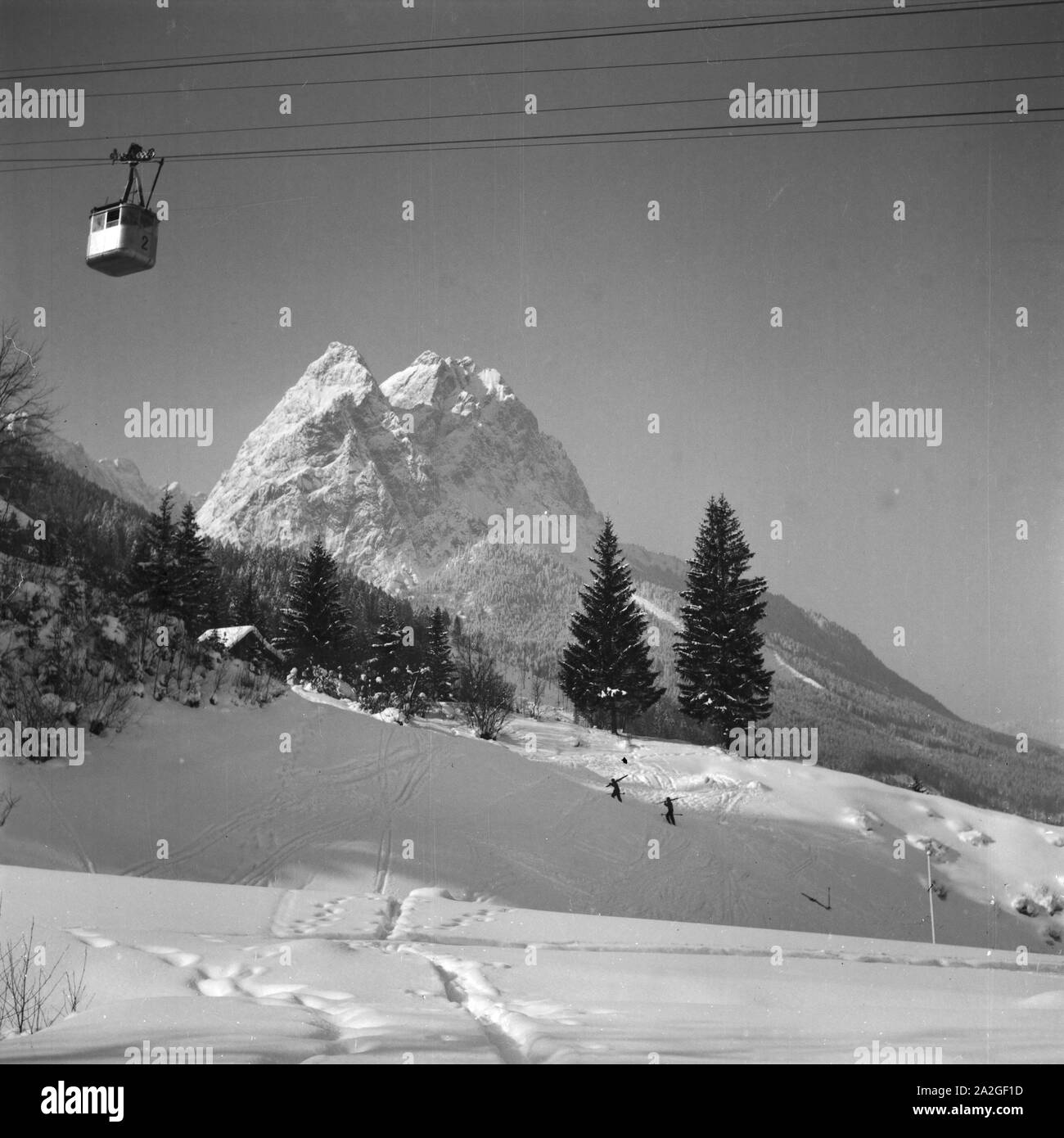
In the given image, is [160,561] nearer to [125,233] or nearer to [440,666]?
[440,666]

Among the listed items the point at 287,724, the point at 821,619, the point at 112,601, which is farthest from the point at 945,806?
the point at 821,619

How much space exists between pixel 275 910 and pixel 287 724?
29.6ft

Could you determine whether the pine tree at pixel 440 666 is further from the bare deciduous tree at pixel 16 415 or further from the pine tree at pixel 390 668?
the bare deciduous tree at pixel 16 415

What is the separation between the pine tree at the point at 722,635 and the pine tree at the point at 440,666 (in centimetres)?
1203

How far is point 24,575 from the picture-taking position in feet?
47.9

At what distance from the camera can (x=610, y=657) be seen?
34125 mm

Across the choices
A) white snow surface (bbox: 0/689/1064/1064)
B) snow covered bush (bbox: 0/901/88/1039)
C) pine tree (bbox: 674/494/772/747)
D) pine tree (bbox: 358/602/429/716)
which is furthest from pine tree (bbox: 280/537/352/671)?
snow covered bush (bbox: 0/901/88/1039)

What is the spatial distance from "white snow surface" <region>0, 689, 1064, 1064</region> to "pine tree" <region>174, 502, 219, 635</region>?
53.0 ft

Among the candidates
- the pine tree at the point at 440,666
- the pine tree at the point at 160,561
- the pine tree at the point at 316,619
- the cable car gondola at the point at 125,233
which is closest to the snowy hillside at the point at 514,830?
the cable car gondola at the point at 125,233

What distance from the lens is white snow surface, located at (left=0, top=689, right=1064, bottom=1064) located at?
13.4 feet

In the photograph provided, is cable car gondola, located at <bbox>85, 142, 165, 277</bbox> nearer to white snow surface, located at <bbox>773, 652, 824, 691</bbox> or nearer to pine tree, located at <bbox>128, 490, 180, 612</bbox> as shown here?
pine tree, located at <bbox>128, 490, 180, 612</bbox>

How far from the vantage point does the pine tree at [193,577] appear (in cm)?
3428

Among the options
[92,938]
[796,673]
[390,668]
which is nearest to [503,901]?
[92,938]

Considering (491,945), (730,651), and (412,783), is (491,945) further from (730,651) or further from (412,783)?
(730,651)
